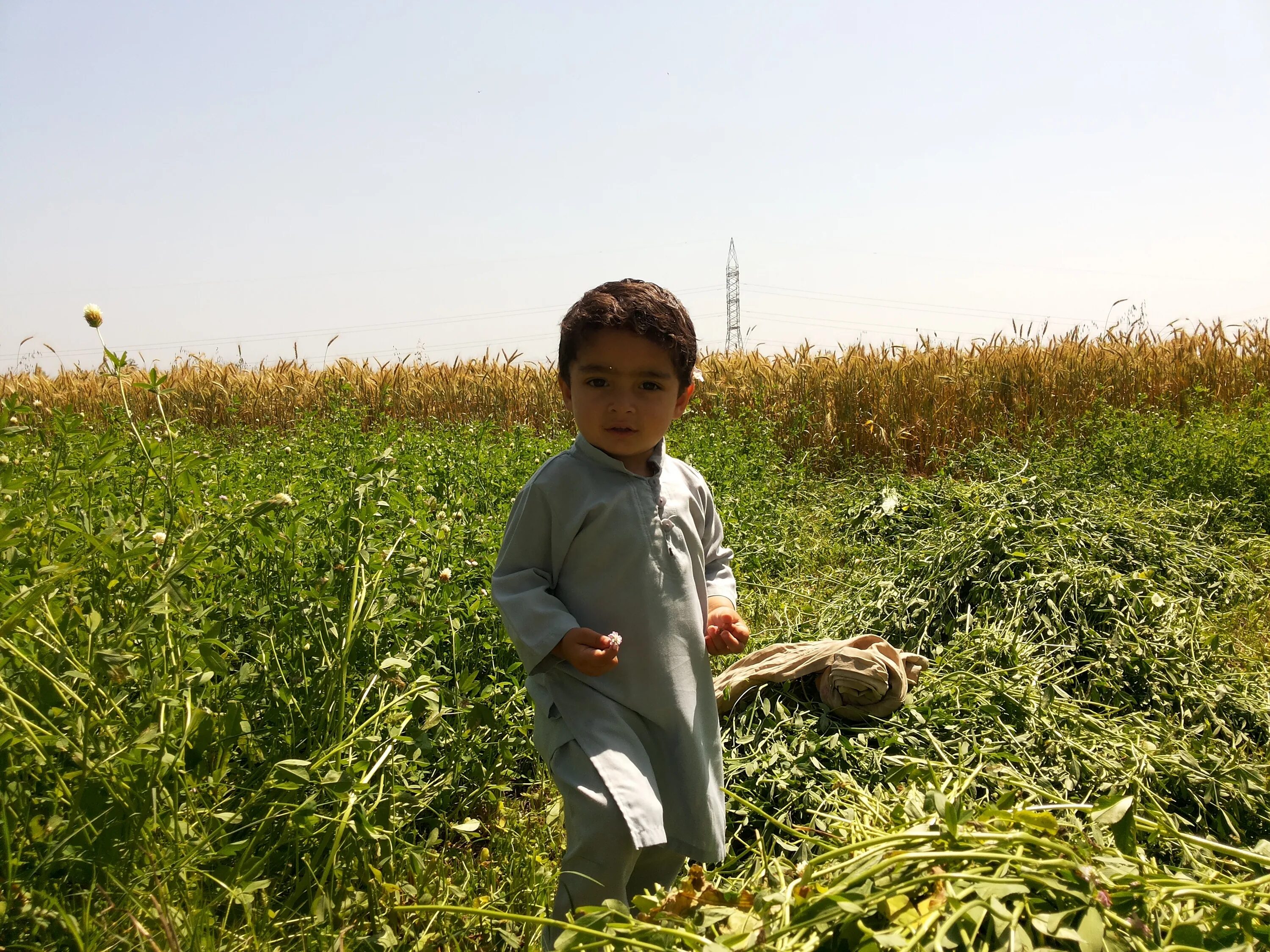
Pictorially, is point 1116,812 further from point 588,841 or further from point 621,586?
point 621,586

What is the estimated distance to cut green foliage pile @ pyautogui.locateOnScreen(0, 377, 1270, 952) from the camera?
1.04 metres

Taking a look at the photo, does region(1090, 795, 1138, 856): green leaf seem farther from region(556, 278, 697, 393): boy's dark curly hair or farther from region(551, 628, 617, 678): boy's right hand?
region(556, 278, 697, 393): boy's dark curly hair

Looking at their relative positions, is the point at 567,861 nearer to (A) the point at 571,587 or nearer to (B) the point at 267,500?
(A) the point at 571,587

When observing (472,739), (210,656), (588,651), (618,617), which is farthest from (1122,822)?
(472,739)

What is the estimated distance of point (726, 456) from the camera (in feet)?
24.0

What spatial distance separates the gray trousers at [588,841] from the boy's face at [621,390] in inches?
26.9

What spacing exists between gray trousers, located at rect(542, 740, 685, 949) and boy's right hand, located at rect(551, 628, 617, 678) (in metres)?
0.19

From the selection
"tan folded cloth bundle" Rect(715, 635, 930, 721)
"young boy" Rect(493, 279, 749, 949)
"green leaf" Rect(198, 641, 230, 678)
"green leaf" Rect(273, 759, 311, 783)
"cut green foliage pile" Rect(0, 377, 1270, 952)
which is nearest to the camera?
"cut green foliage pile" Rect(0, 377, 1270, 952)

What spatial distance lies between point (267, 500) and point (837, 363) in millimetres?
10646

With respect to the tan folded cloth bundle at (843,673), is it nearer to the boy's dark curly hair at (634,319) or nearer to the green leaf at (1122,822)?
the boy's dark curly hair at (634,319)

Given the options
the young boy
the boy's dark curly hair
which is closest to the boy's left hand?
the young boy

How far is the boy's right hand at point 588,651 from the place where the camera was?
5.79ft

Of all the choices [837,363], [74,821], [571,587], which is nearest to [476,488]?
[571,587]

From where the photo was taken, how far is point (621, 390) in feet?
6.41
